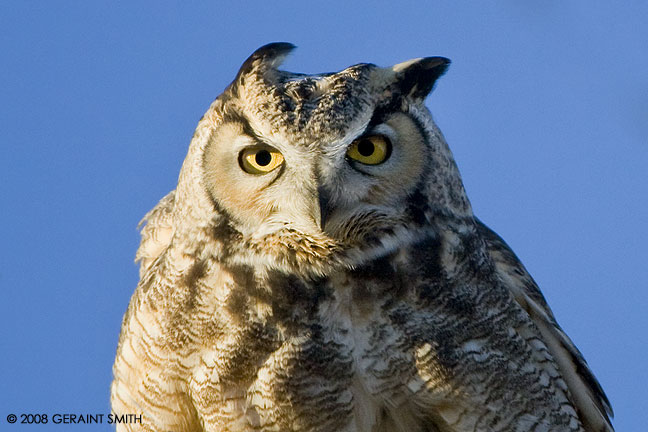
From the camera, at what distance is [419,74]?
8.41 ft

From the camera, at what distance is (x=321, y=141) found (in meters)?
2.21

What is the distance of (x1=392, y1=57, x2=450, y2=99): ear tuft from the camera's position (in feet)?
8.23

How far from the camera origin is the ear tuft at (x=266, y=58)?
2457 mm

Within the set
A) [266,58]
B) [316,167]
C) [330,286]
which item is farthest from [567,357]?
[266,58]

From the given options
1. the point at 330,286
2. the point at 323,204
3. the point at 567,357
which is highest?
the point at 323,204

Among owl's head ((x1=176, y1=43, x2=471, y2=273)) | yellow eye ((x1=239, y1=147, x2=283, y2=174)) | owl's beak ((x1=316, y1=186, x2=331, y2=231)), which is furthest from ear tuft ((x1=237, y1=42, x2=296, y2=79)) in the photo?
owl's beak ((x1=316, y1=186, x2=331, y2=231))

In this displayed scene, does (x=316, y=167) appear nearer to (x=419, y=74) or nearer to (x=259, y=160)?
(x=259, y=160)

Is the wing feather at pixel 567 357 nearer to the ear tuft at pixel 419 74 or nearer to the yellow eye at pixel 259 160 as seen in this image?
the ear tuft at pixel 419 74

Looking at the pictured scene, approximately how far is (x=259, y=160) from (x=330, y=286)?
0.37m

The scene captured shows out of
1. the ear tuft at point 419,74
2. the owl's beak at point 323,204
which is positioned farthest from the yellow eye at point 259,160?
the ear tuft at point 419,74

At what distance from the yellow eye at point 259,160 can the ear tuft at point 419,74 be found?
43 centimetres

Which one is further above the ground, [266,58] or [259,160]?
[266,58]

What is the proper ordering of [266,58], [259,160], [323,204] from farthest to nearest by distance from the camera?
[266,58], [259,160], [323,204]

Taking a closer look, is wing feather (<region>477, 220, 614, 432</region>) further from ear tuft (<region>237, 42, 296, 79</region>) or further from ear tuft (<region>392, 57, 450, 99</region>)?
ear tuft (<region>237, 42, 296, 79</region>)
